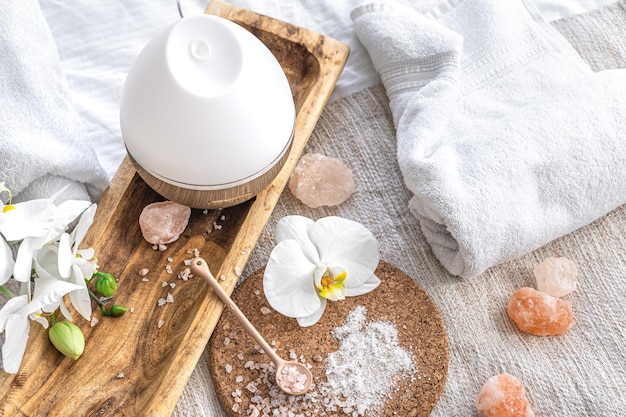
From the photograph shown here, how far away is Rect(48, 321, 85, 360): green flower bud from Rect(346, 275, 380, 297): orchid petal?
1.09ft

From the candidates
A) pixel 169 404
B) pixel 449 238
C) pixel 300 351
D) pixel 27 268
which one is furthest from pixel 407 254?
pixel 27 268

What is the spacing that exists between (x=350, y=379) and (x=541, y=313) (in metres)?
0.26

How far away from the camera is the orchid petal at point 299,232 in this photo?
95 centimetres

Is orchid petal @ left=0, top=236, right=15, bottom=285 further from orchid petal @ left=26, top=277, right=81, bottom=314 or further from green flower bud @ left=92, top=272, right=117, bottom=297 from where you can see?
green flower bud @ left=92, top=272, right=117, bottom=297

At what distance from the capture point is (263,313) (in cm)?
93

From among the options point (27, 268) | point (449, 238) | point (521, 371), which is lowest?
point (521, 371)

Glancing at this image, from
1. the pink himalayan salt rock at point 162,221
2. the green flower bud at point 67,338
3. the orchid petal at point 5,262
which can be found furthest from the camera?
the pink himalayan salt rock at point 162,221

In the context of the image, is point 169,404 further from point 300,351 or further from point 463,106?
point 463,106

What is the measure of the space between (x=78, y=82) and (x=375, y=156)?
1.50 feet

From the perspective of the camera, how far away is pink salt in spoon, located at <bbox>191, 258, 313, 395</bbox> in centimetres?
87

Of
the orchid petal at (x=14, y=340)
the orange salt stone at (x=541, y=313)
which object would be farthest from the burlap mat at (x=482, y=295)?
the orchid petal at (x=14, y=340)

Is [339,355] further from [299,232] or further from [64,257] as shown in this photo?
[64,257]

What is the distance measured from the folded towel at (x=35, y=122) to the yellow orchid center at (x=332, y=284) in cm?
31

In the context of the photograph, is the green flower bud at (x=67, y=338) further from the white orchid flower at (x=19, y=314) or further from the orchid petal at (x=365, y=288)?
the orchid petal at (x=365, y=288)
